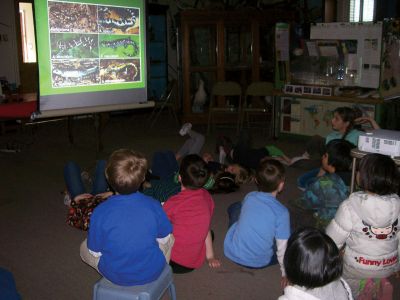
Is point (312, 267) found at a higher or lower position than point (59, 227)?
higher

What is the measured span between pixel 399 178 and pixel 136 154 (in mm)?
1202

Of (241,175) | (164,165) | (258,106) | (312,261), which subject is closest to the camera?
(312,261)

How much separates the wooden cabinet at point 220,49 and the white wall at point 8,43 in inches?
99.8

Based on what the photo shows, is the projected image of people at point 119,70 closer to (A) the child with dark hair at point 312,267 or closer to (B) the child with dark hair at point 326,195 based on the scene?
(B) the child with dark hair at point 326,195

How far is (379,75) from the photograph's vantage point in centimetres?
530

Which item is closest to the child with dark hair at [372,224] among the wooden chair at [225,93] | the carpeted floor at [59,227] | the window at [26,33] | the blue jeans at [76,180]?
the carpeted floor at [59,227]

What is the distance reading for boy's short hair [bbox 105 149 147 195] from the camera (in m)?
1.94

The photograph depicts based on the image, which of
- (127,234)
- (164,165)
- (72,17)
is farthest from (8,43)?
(127,234)

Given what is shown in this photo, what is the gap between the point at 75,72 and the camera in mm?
3568

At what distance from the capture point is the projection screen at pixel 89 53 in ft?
11.2

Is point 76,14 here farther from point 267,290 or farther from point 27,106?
point 267,290

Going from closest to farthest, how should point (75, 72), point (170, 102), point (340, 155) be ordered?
point (340, 155) → point (75, 72) → point (170, 102)

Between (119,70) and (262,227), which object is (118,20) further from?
(262,227)

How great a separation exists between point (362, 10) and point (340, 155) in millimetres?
6194
